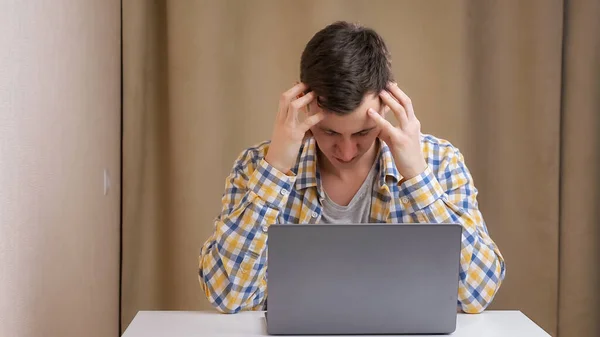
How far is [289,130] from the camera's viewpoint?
142 centimetres

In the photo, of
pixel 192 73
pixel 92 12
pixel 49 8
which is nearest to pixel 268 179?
pixel 49 8

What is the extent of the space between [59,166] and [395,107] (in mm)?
757

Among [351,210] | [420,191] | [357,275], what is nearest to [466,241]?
[420,191]

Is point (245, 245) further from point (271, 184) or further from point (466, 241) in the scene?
point (466, 241)

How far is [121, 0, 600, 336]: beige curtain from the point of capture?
2316mm

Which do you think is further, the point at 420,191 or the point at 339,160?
the point at 339,160

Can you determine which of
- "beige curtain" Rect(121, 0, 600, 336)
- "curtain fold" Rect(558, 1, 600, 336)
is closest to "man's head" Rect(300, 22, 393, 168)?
"beige curtain" Rect(121, 0, 600, 336)

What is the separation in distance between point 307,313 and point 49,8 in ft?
2.94

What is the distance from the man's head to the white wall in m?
0.54

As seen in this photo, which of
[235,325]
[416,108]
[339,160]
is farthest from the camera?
[416,108]

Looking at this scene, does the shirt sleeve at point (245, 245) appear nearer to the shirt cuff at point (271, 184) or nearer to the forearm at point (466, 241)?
the shirt cuff at point (271, 184)

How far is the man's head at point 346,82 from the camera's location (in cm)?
140

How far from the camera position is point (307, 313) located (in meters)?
1.16

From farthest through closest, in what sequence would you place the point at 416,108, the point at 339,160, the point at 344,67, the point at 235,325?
the point at 416,108 → the point at 339,160 → the point at 344,67 → the point at 235,325
